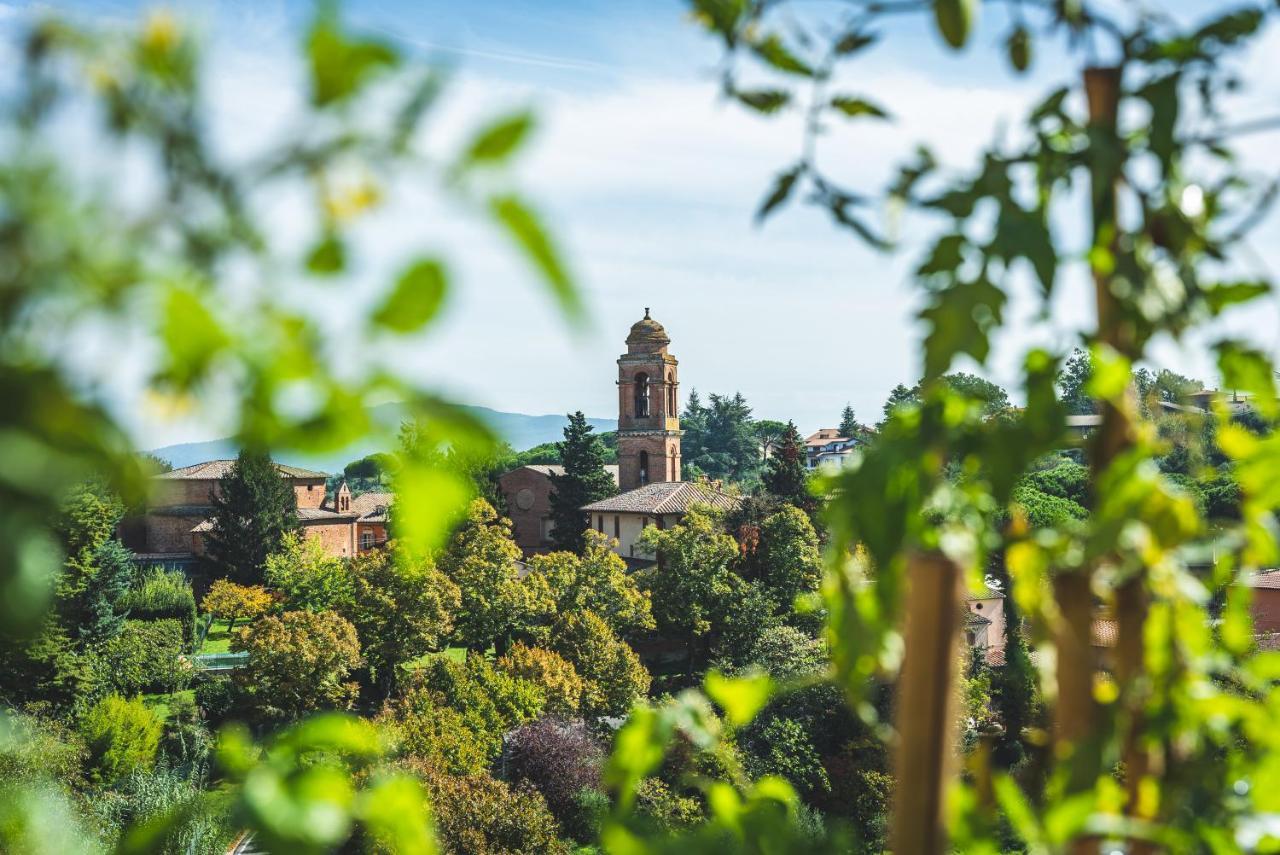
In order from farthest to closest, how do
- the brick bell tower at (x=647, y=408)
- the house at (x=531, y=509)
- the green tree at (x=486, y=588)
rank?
the house at (x=531, y=509) < the brick bell tower at (x=647, y=408) < the green tree at (x=486, y=588)

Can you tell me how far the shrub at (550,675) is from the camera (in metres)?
15.7

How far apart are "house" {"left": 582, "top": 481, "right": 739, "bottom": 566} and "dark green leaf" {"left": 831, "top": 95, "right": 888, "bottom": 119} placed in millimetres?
25293

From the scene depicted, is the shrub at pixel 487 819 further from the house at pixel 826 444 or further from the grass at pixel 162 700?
the house at pixel 826 444

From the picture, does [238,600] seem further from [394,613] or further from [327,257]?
[327,257]

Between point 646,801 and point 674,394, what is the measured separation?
2235 centimetres

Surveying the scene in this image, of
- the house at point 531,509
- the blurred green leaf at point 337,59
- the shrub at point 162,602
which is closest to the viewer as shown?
the blurred green leaf at point 337,59

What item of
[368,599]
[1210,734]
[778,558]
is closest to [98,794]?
[368,599]

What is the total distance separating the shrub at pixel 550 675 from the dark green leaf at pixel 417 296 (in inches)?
622

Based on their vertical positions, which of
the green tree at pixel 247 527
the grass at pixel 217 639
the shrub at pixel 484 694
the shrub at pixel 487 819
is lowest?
the shrub at pixel 487 819

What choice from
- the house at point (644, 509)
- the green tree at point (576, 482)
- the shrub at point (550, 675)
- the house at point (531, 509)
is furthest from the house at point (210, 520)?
the shrub at point (550, 675)

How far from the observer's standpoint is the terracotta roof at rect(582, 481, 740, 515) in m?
27.6

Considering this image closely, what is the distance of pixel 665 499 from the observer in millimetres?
28609

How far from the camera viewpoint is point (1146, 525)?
2.32 feet

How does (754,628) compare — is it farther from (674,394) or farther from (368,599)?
(674,394)
